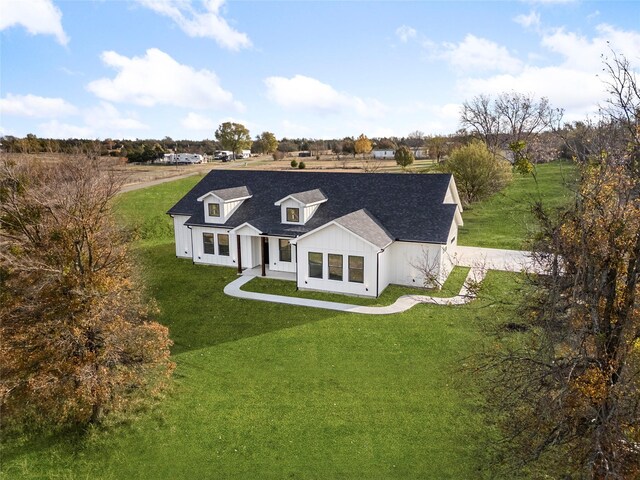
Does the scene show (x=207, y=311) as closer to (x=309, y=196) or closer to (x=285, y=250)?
(x=285, y=250)

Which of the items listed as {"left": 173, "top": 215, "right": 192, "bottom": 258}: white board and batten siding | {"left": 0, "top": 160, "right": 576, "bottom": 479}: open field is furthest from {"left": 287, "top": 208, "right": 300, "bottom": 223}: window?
{"left": 173, "top": 215, "right": 192, "bottom": 258}: white board and batten siding

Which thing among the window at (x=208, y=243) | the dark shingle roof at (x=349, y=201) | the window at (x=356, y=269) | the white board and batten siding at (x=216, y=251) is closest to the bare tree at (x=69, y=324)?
the window at (x=356, y=269)

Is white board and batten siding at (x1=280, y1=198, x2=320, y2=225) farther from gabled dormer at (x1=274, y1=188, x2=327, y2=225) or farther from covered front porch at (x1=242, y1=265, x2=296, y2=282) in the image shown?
covered front porch at (x1=242, y1=265, x2=296, y2=282)

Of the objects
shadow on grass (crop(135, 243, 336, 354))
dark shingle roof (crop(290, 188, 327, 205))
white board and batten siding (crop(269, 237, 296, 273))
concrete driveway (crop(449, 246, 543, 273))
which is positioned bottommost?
shadow on grass (crop(135, 243, 336, 354))

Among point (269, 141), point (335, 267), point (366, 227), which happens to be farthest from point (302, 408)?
point (269, 141)

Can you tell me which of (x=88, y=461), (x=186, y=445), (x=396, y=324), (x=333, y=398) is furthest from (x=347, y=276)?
(x=88, y=461)

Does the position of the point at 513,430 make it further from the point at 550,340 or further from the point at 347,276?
the point at 347,276
